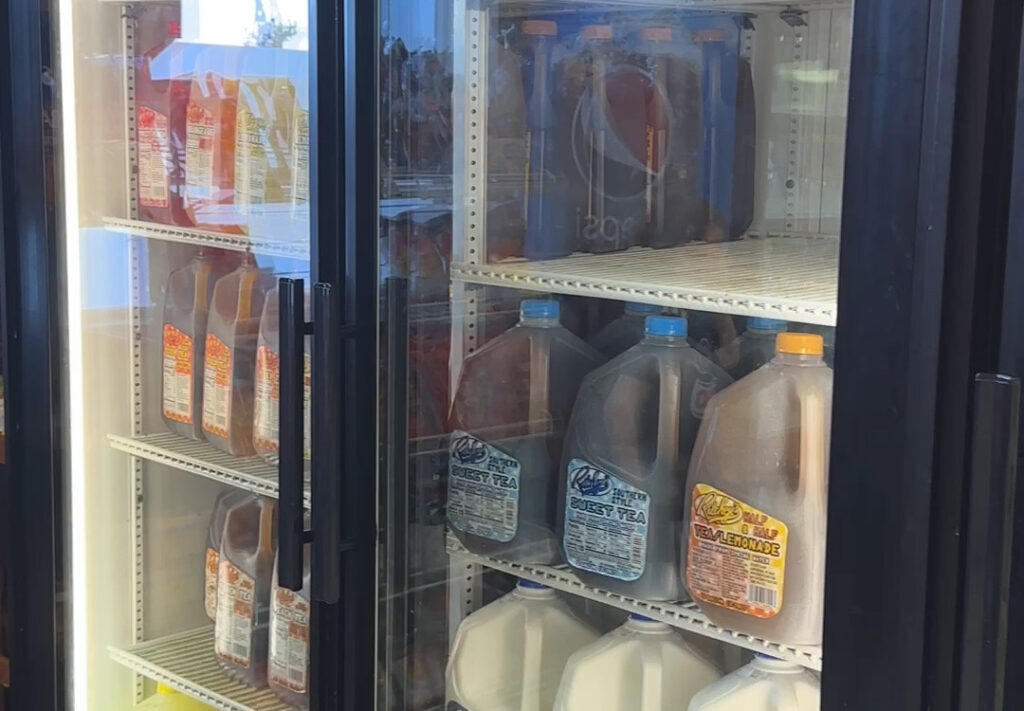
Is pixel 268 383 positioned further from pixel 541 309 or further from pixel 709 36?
pixel 709 36

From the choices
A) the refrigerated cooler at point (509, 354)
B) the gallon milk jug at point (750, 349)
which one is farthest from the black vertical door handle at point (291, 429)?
the gallon milk jug at point (750, 349)

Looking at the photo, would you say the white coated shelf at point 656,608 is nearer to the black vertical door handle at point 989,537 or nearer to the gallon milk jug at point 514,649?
the gallon milk jug at point 514,649

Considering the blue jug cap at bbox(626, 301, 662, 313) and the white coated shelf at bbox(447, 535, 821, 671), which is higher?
the blue jug cap at bbox(626, 301, 662, 313)

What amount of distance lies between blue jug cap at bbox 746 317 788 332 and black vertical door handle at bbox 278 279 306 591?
1.92 ft

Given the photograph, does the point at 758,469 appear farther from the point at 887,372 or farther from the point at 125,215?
the point at 125,215

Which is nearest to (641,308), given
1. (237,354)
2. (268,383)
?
(268,383)

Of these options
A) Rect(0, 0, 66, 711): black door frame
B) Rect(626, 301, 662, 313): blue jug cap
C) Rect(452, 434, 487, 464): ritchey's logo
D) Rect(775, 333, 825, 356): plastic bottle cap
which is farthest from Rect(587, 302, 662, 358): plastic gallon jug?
Rect(0, 0, 66, 711): black door frame

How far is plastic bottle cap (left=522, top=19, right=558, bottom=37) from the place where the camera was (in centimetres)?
165

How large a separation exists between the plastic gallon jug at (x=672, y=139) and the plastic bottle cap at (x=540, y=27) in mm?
133

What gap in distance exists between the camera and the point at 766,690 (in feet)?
4.58

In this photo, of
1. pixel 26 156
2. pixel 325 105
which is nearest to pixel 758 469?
pixel 325 105

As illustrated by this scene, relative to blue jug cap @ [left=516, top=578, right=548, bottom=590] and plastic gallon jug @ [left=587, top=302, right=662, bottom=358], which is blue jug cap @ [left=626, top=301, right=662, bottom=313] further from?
blue jug cap @ [left=516, top=578, right=548, bottom=590]

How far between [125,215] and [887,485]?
5.43 ft

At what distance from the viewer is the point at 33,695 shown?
2.18m
